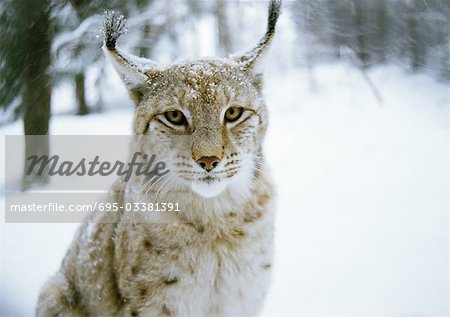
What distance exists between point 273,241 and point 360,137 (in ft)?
6.14

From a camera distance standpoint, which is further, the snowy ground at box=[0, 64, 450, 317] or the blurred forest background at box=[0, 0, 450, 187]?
the blurred forest background at box=[0, 0, 450, 187]

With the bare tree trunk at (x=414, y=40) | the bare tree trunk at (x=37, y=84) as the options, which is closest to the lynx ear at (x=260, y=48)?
the bare tree trunk at (x=37, y=84)

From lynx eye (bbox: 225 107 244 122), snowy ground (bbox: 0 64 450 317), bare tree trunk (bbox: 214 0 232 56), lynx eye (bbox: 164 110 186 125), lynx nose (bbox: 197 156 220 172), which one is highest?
bare tree trunk (bbox: 214 0 232 56)

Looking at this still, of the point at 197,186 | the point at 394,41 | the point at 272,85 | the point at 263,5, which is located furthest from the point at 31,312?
the point at 394,41

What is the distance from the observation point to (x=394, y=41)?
396cm

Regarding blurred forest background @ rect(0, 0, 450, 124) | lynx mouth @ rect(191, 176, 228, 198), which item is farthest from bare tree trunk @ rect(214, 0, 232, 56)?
lynx mouth @ rect(191, 176, 228, 198)

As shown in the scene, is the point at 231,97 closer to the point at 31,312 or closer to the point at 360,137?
the point at 31,312

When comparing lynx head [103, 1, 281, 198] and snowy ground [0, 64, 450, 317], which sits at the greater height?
lynx head [103, 1, 281, 198]

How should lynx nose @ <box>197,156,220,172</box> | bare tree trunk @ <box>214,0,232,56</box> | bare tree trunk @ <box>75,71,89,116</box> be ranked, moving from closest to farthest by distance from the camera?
lynx nose @ <box>197,156,220,172</box>
bare tree trunk @ <box>214,0,232,56</box>
bare tree trunk @ <box>75,71,89,116</box>

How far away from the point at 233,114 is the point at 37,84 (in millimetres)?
1774

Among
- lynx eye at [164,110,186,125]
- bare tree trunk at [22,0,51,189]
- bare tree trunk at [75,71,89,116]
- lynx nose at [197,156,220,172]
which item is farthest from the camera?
bare tree trunk at [75,71,89,116]

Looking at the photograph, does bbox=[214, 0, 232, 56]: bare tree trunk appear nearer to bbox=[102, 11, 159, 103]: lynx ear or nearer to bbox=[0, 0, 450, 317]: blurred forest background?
bbox=[0, 0, 450, 317]: blurred forest background

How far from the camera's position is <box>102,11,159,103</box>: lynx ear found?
7.09 feet

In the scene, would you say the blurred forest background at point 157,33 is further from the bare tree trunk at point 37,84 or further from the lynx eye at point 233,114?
the lynx eye at point 233,114
